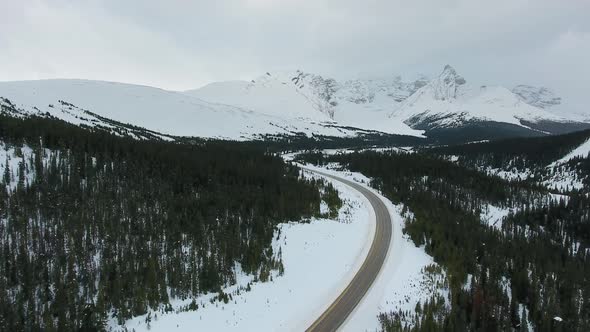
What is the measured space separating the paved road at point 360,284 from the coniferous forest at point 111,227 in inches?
328

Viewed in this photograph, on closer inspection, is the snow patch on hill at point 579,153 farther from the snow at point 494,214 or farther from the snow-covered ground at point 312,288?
the snow-covered ground at point 312,288

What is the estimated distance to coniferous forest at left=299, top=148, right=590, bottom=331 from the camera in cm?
3152

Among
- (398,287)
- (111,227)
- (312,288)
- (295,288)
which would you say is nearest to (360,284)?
(398,287)

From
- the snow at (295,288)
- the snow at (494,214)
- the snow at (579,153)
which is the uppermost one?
the snow at (579,153)

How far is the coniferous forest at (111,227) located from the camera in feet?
99.8

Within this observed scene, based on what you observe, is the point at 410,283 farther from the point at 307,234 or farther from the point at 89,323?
the point at 89,323

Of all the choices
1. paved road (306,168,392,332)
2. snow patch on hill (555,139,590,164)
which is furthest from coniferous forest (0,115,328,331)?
snow patch on hill (555,139,590,164)

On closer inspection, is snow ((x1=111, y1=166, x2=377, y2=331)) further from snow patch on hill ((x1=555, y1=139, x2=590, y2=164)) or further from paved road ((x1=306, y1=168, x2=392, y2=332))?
snow patch on hill ((x1=555, y1=139, x2=590, y2=164))

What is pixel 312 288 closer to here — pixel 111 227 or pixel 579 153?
pixel 111 227

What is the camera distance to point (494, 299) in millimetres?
33562

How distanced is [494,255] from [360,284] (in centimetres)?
2141

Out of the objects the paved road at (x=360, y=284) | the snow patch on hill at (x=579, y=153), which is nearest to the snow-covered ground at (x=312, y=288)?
the paved road at (x=360, y=284)

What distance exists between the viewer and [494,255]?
48000 mm

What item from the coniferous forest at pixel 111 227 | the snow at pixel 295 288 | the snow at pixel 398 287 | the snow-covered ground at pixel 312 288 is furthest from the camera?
the snow at pixel 398 287
